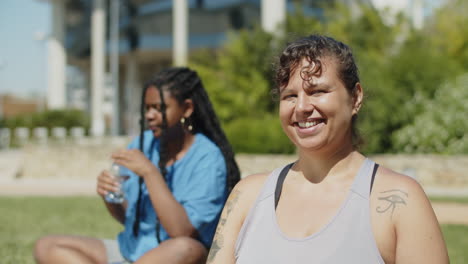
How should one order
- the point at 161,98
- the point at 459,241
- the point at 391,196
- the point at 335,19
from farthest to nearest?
the point at 335,19 < the point at 459,241 < the point at 161,98 < the point at 391,196

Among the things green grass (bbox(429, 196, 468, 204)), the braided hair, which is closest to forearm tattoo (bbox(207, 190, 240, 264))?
the braided hair

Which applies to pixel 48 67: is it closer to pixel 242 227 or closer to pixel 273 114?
pixel 273 114

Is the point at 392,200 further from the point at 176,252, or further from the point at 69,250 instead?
the point at 69,250

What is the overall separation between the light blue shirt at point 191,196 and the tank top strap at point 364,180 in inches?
46.0

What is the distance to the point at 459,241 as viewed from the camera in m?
6.42

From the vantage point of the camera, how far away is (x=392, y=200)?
172cm

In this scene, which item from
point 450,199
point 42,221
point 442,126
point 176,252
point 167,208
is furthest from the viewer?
point 442,126

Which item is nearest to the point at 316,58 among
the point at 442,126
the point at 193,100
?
the point at 193,100

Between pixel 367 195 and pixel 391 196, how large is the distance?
8 centimetres

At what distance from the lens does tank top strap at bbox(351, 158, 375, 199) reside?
5.88ft

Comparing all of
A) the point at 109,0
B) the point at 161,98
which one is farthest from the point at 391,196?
the point at 109,0

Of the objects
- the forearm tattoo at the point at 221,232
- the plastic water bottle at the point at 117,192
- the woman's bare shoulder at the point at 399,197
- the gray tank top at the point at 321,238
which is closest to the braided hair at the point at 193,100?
the plastic water bottle at the point at 117,192

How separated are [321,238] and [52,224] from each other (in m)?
6.56

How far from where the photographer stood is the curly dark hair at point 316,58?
1.88 meters
